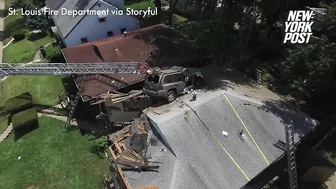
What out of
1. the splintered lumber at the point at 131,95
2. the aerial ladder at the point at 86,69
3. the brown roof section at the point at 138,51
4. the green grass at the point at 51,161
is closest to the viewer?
the green grass at the point at 51,161

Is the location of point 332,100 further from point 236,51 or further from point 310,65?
point 236,51

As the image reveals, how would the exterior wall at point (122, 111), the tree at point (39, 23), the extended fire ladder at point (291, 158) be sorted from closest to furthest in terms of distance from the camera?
1. the extended fire ladder at point (291, 158)
2. the exterior wall at point (122, 111)
3. the tree at point (39, 23)

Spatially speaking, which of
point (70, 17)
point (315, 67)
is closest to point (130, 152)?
point (315, 67)

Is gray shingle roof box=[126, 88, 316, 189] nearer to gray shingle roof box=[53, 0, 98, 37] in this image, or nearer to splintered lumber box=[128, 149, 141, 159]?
splintered lumber box=[128, 149, 141, 159]

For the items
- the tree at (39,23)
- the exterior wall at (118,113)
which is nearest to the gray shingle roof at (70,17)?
the tree at (39,23)

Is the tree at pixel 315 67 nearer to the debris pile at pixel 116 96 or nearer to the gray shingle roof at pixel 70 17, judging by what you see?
the debris pile at pixel 116 96
